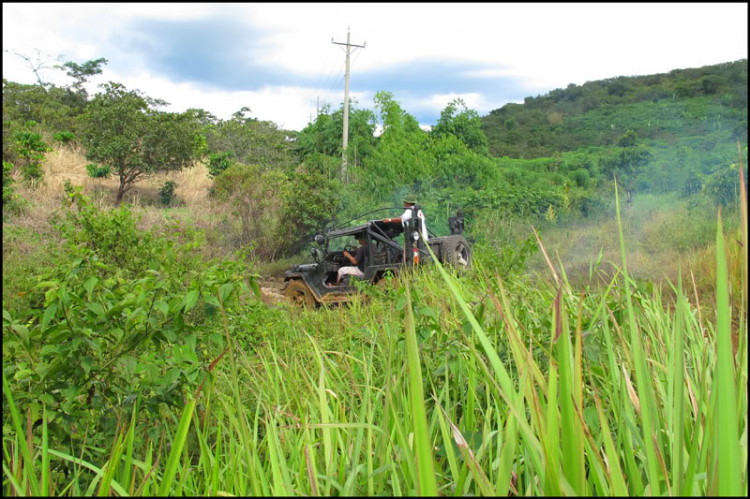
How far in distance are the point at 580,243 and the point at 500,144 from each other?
50.2 ft

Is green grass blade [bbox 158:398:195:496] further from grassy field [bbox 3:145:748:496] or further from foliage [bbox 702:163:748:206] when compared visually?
foliage [bbox 702:163:748:206]

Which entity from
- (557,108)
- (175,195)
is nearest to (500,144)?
(557,108)

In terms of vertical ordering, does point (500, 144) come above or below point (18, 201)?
above

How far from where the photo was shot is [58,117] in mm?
21094

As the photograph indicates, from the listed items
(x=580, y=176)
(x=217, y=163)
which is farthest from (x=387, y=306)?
(x=217, y=163)

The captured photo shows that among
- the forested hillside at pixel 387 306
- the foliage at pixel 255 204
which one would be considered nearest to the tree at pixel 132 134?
the forested hillside at pixel 387 306

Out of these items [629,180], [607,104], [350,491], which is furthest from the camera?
[607,104]

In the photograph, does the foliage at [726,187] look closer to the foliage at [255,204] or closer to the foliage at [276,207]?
the foliage at [276,207]

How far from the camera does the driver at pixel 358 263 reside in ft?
26.3

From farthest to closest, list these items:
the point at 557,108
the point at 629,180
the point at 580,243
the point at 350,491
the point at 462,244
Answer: the point at 557,108, the point at 629,180, the point at 580,243, the point at 462,244, the point at 350,491

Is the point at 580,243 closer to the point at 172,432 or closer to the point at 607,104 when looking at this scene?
the point at 172,432

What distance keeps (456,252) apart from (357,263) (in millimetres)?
1752

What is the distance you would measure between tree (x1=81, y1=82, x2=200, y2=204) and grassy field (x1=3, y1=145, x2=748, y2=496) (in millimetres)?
13942

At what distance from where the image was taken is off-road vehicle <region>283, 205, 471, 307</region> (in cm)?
709
